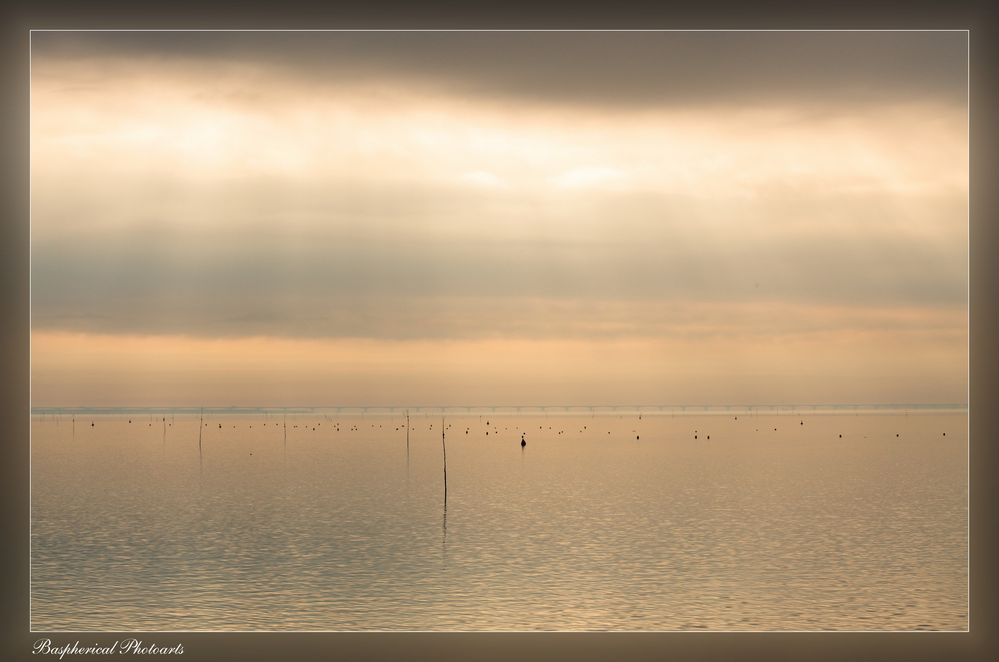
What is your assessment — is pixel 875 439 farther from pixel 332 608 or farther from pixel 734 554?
pixel 332 608

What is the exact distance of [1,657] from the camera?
12344mm

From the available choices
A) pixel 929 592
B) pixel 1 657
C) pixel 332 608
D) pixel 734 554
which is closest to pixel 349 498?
pixel 734 554

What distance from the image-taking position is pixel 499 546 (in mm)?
40312

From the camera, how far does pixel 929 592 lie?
106ft

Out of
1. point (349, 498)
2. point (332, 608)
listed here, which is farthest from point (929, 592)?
point (349, 498)

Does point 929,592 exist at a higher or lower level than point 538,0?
lower

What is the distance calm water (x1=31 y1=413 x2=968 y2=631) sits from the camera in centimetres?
2877

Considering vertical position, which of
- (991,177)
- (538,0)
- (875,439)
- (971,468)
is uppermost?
(538,0)

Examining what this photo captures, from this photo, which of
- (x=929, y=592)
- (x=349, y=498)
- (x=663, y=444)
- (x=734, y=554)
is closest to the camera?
(x=929, y=592)

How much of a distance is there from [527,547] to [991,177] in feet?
97.4

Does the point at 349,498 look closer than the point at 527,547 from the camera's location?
No

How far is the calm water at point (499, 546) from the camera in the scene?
94.4 feet

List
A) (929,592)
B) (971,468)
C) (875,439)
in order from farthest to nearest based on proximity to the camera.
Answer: (875,439) → (929,592) → (971,468)

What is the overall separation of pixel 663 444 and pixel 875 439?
27.5m
